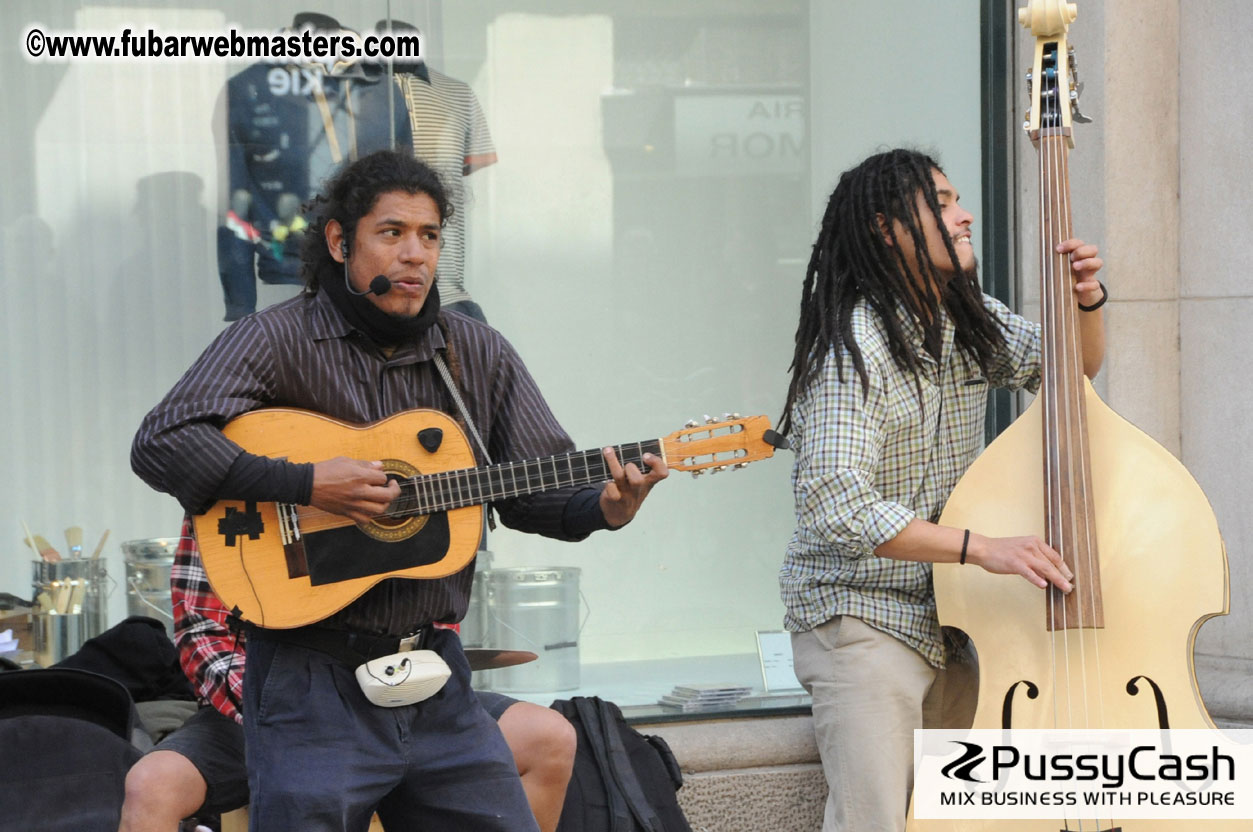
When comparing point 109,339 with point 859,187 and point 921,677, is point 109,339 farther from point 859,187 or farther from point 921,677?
point 921,677

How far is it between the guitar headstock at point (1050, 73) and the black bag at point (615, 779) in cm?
168

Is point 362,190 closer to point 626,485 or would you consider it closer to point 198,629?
point 626,485

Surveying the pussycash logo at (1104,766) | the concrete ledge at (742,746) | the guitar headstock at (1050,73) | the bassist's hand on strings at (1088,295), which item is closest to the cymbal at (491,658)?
the concrete ledge at (742,746)

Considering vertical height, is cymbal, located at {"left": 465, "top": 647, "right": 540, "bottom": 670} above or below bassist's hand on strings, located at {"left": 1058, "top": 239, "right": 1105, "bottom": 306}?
below

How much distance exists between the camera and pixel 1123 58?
4.18m

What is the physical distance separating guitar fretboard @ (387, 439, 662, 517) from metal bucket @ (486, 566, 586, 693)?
74.3 inches

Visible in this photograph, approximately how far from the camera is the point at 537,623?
15.4 ft

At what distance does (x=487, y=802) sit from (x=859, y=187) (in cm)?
164

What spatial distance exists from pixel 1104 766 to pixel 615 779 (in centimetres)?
115

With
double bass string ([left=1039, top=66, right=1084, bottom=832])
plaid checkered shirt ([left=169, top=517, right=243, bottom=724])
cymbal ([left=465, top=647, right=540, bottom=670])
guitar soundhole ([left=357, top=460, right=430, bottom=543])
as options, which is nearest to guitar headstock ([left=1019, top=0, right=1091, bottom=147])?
double bass string ([left=1039, top=66, right=1084, bottom=832])

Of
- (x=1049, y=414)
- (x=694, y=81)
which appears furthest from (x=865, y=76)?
(x=1049, y=414)

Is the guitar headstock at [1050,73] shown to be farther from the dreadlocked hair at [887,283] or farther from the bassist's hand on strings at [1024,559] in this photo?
the bassist's hand on strings at [1024,559]

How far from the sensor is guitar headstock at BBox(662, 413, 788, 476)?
2736 mm

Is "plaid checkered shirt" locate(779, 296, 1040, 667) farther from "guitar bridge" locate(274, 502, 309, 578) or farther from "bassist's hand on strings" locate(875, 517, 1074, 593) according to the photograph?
"guitar bridge" locate(274, 502, 309, 578)
